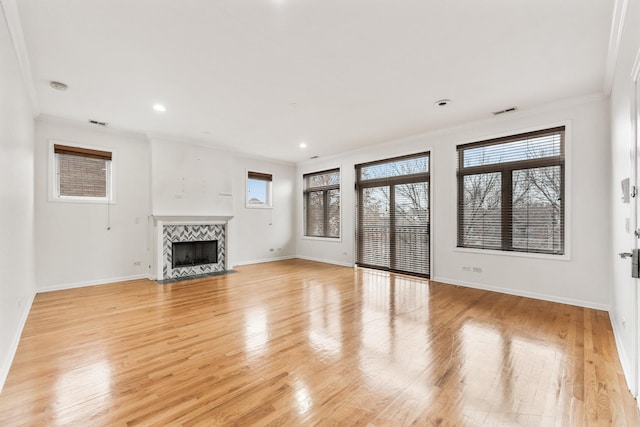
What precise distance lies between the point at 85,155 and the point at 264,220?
3832 mm

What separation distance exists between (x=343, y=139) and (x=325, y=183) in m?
1.91

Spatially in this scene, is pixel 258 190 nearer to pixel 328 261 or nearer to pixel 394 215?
pixel 328 261

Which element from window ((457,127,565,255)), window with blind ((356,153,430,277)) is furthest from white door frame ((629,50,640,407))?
window with blind ((356,153,430,277))

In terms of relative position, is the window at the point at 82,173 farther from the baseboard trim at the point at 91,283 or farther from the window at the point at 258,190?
the window at the point at 258,190

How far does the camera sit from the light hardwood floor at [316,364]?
69.7 inches

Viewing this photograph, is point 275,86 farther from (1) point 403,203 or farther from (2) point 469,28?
(1) point 403,203

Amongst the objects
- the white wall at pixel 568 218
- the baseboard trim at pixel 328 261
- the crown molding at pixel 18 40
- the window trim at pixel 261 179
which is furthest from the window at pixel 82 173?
the white wall at pixel 568 218

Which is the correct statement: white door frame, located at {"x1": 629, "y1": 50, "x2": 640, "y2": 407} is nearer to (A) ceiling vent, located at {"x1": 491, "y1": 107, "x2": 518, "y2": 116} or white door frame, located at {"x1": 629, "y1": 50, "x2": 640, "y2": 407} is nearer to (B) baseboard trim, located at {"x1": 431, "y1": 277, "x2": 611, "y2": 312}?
(B) baseboard trim, located at {"x1": 431, "y1": 277, "x2": 611, "y2": 312}

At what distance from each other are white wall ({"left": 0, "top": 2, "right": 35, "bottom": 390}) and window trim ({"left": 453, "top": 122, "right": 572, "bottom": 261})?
552cm

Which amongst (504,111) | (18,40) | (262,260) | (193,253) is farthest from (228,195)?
(504,111)

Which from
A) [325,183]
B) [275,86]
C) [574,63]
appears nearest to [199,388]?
[275,86]

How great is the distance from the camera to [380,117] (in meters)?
4.60

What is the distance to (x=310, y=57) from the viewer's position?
114 inches

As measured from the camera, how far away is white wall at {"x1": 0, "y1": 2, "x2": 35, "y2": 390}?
2.18 meters
